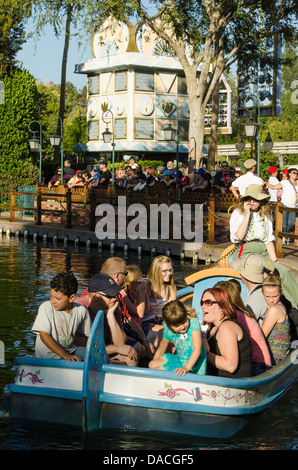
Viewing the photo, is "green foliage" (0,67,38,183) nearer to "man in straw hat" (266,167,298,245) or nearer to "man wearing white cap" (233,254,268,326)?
"man in straw hat" (266,167,298,245)

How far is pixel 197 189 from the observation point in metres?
22.8

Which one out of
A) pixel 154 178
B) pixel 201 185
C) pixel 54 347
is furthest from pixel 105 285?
pixel 154 178

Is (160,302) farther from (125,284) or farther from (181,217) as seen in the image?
(181,217)

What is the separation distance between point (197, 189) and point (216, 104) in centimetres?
1469

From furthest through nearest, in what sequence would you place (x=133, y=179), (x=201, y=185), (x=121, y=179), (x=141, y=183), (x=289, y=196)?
(x=121, y=179) → (x=133, y=179) → (x=141, y=183) → (x=201, y=185) → (x=289, y=196)

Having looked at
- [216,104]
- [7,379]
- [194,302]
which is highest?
[216,104]

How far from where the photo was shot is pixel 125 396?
6383 mm

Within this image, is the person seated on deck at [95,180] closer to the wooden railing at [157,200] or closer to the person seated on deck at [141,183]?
the wooden railing at [157,200]

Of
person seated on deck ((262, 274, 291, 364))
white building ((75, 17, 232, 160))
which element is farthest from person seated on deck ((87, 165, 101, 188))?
person seated on deck ((262, 274, 291, 364))

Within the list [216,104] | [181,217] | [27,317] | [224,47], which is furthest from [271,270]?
[216,104]

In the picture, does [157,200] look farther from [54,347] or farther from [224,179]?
[54,347]

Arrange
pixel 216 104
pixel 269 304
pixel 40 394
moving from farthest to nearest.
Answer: pixel 216 104
pixel 269 304
pixel 40 394

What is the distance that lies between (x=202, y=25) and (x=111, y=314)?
2229 cm

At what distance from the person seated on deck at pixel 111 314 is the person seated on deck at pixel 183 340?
350 mm
